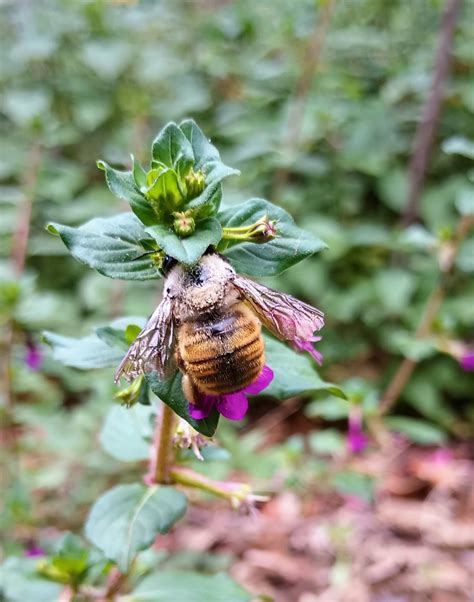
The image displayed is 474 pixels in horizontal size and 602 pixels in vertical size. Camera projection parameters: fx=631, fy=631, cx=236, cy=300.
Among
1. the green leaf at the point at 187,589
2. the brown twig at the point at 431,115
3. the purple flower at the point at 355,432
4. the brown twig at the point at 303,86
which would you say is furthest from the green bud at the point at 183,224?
the brown twig at the point at 431,115

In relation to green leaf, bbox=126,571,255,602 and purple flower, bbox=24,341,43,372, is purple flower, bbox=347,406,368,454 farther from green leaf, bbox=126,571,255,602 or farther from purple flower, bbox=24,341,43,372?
purple flower, bbox=24,341,43,372

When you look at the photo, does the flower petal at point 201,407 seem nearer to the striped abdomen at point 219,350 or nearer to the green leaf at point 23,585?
the striped abdomen at point 219,350

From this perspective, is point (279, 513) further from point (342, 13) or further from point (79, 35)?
point (79, 35)

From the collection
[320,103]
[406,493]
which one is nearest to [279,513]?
[406,493]

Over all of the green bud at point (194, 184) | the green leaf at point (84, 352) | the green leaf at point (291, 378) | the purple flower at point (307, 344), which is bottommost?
the green leaf at point (84, 352)

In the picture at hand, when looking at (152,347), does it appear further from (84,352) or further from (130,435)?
(130,435)

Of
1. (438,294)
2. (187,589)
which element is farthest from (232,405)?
(438,294)

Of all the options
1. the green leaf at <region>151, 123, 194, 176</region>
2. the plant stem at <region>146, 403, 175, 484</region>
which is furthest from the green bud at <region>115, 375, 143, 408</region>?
the green leaf at <region>151, 123, 194, 176</region>
